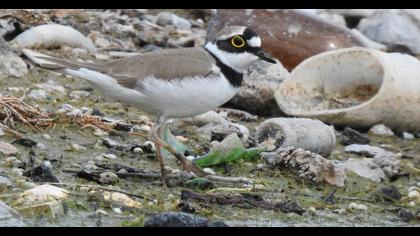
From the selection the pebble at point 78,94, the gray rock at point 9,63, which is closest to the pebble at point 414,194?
the pebble at point 78,94

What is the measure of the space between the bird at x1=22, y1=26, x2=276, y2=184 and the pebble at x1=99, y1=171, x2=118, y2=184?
0.40 meters

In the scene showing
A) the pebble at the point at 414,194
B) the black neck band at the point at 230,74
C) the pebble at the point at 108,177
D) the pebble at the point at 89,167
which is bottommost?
the pebble at the point at 89,167

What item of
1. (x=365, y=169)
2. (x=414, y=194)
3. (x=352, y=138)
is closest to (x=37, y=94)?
(x=352, y=138)

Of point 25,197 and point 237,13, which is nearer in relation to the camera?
point 25,197

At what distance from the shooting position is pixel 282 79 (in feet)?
34.2

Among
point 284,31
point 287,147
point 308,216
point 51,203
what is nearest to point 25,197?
point 51,203

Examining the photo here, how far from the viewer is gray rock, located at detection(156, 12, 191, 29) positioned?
12.9 metres

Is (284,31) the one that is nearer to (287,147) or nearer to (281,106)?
(281,106)

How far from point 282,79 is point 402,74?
4.38ft

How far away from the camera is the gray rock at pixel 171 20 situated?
510 inches

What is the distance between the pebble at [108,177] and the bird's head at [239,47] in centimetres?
136

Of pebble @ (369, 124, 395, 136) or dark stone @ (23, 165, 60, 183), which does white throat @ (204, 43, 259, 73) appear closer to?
dark stone @ (23, 165, 60, 183)

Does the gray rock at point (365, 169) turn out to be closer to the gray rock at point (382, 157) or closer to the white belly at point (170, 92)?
the gray rock at point (382, 157)

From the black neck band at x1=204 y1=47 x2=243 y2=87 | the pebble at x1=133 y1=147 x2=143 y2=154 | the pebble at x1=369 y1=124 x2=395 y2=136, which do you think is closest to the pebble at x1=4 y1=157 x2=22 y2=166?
the pebble at x1=133 y1=147 x2=143 y2=154
